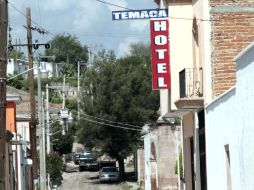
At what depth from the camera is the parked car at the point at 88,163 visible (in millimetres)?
80750

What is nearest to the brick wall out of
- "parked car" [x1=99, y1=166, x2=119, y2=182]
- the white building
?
"parked car" [x1=99, y1=166, x2=119, y2=182]

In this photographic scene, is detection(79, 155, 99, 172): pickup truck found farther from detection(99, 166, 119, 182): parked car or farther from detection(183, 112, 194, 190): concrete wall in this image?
detection(183, 112, 194, 190): concrete wall

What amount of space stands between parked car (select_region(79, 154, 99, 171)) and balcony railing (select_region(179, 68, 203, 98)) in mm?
57234

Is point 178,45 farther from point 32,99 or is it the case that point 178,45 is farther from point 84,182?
point 84,182

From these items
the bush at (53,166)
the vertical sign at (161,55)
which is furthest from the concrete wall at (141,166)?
the vertical sign at (161,55)

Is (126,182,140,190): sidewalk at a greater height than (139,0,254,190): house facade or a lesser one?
lesser

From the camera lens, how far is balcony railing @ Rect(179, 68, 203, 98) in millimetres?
23000

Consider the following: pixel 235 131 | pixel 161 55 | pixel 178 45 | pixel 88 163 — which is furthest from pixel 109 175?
pixel 235 131

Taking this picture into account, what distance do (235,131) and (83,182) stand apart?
53.4m

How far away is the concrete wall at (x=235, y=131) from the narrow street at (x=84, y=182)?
1732 inches

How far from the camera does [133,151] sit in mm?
70188

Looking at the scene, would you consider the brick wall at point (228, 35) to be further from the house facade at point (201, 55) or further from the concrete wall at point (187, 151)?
the concrete wall at point (187, 151)

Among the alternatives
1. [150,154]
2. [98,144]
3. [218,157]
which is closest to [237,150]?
[218,157]

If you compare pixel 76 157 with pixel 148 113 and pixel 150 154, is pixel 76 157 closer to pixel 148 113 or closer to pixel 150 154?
pixel 148 113
